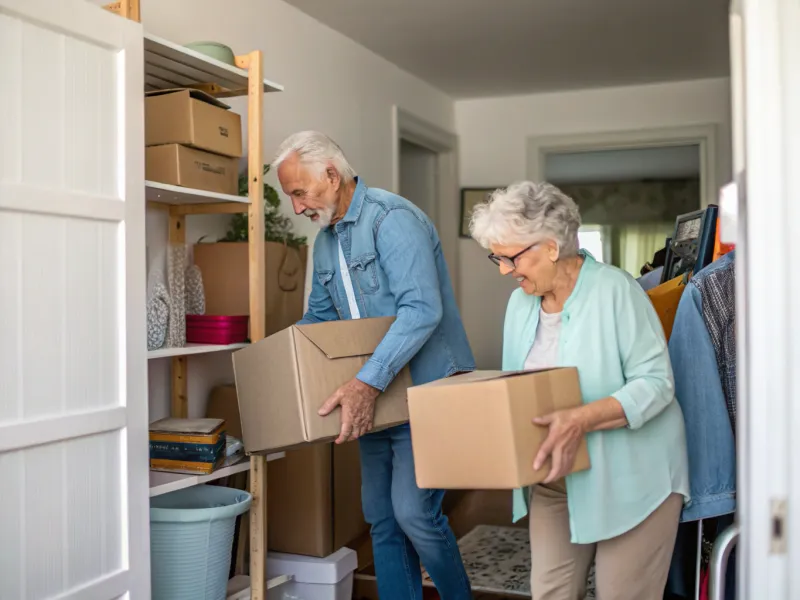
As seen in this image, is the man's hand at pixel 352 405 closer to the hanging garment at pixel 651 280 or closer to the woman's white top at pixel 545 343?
the woman's white top at pixel 545 343

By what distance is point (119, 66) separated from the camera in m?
1.91

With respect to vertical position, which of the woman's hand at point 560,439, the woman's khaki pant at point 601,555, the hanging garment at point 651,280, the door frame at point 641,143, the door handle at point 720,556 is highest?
the door frame at point 641,143

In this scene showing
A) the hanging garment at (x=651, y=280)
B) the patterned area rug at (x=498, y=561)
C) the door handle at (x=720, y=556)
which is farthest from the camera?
the patterned area rug at (x=498, y=561)

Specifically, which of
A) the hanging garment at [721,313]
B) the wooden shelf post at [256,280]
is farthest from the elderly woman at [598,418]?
the wooden shelf post at [256,280]

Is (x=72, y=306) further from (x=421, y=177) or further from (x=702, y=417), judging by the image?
A: (x=421, y=177)

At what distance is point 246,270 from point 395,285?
0.70m

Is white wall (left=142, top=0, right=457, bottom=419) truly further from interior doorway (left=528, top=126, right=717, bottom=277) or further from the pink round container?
interior doorway (left=528, top=126, right=717, bottom=277)

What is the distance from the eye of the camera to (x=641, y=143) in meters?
5.30

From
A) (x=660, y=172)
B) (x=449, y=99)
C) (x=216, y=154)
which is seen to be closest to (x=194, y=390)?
(x=216, y=154)

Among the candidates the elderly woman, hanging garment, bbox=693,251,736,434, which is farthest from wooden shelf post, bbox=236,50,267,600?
hanging garment, bbox=693,251,736,434

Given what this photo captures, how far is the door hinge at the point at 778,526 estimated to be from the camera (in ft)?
2.80

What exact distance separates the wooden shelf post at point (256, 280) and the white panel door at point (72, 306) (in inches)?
19.5

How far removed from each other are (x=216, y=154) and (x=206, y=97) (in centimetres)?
16

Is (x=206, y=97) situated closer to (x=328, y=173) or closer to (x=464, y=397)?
(x=328, y=173)
